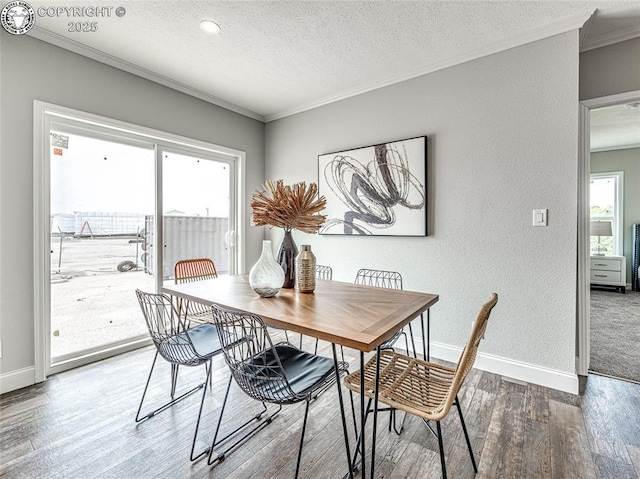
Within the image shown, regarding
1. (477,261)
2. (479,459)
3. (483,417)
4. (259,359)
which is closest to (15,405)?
(259,359)

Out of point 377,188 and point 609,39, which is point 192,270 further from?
point 609,39

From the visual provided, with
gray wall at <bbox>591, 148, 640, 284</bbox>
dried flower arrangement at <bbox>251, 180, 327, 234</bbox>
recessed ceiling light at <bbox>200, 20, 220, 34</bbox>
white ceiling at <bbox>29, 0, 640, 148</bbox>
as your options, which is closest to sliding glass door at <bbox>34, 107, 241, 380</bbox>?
white ceiling at <bbox>29, 0, 640, 148</bbox>

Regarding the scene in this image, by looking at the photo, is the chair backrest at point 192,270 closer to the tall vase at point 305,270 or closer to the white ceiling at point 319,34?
the tall vase at point 305,270

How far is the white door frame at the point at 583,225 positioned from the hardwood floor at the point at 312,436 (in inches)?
10.3

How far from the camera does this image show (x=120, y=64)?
2633mm

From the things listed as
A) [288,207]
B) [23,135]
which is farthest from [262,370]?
[23,135]

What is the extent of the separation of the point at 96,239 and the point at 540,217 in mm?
3597

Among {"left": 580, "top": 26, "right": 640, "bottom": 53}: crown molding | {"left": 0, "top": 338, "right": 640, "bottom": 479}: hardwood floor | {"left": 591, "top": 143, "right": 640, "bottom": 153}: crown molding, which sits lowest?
{"left": 0, "top": 338, "right": 640, "bottom": 479}: hardwood floor

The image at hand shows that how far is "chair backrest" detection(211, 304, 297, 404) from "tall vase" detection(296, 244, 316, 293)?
55 centimetres

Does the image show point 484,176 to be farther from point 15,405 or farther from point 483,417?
point 15,405

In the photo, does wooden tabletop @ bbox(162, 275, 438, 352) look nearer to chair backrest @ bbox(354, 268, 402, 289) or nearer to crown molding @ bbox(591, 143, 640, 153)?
chair backrest @ bbox(354, 268, 402, 289)

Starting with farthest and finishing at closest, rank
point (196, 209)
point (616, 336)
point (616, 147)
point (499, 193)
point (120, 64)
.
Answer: point (616, 147) → point (196, 209) → point (616, 336) → point (120, 64) → point (499, 193)

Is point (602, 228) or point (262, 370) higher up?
point (602, 228)

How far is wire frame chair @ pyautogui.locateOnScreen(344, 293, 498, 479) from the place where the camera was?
1.15m
